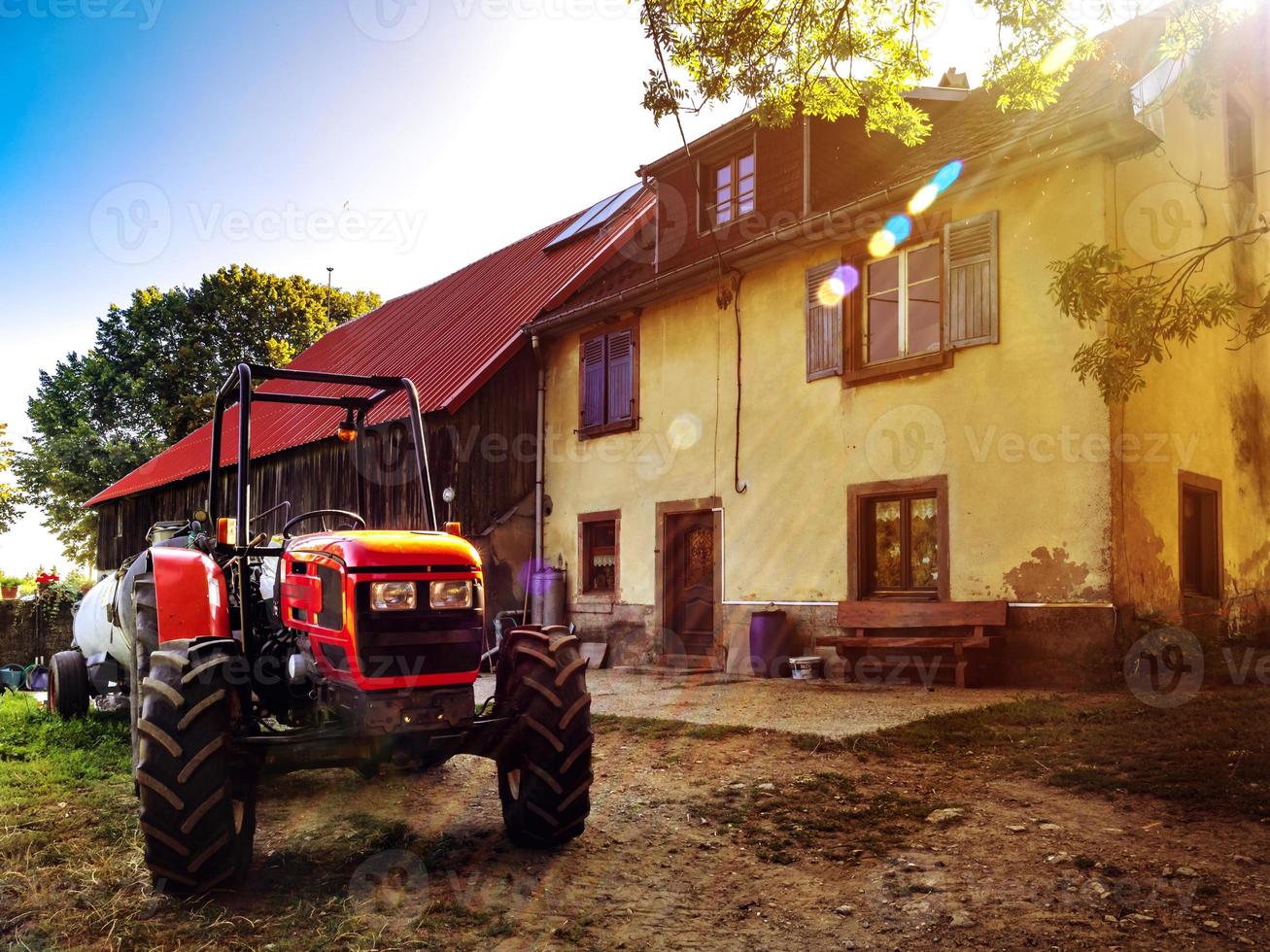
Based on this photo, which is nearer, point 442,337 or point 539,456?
point 539,456

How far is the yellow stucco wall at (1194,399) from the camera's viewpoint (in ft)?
32.0

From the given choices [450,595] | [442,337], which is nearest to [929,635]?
[450,595]

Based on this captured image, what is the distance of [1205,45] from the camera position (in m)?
6.49

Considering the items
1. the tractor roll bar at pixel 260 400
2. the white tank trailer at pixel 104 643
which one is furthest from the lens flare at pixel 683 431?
the tractor roll bar at pixel 260 400

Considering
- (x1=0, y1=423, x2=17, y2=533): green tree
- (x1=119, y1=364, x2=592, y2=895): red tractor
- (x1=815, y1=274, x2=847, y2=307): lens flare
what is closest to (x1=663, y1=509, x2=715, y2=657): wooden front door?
(x1=815, y1=274, x2=847, y2=307): lens flare

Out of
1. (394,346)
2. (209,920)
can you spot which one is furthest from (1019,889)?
(394,346)

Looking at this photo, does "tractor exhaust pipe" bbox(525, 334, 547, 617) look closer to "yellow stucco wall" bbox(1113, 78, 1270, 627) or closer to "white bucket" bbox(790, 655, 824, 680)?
"white bucket" bbox(790, 655, 824, 680)

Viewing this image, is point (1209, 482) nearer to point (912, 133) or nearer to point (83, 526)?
point (912, 133)

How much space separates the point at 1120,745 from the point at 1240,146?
10.3 metres

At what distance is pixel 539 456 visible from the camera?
52.7 ft

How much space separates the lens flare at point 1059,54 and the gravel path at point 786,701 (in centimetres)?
496

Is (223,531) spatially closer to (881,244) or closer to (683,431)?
→ (881,244)

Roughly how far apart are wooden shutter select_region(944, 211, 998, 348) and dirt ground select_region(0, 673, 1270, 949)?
5.35m

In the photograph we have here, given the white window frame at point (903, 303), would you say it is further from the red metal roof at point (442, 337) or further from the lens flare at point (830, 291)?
the red metal roof at point (442, 337)
